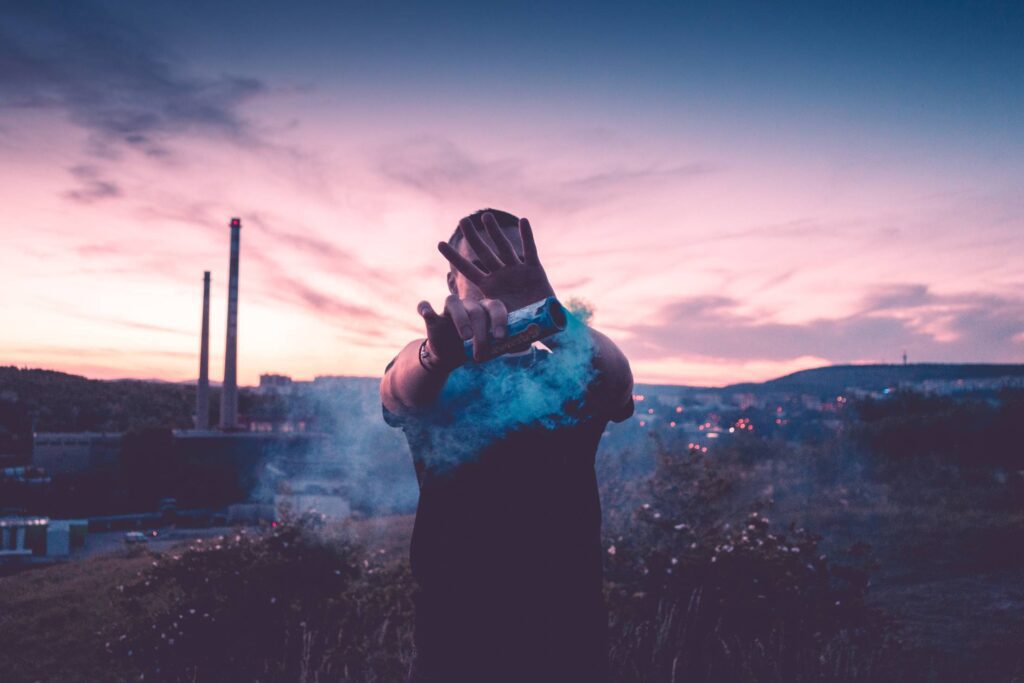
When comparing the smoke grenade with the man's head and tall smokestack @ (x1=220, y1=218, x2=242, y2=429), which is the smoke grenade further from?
tall smokestack @ (x1=220, y1=218, x2=242, y2=429)

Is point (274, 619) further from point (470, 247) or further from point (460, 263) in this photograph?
point (460, 263)

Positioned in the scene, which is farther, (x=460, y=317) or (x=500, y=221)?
(x=500, y=221)

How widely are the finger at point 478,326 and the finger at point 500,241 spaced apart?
Result: 0.37 m

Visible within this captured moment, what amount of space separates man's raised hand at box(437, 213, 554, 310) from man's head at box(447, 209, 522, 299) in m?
0.06

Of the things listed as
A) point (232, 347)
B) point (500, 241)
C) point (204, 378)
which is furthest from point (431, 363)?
Answer: point (204, 378)

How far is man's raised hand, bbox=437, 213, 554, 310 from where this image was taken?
1.79m

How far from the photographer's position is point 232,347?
3462 centimetres

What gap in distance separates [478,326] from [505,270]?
38cm

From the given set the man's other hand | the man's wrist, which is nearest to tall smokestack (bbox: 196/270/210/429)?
the man's wrist

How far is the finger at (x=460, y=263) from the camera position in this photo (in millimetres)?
1775

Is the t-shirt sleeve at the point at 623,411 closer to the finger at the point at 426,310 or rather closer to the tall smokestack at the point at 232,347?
the finger at the point at 426,310

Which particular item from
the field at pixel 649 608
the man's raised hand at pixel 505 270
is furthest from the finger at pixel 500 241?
the field at pixel 649 608

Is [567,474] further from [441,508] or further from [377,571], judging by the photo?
[377,571]

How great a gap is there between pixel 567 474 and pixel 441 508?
0.39 meters
